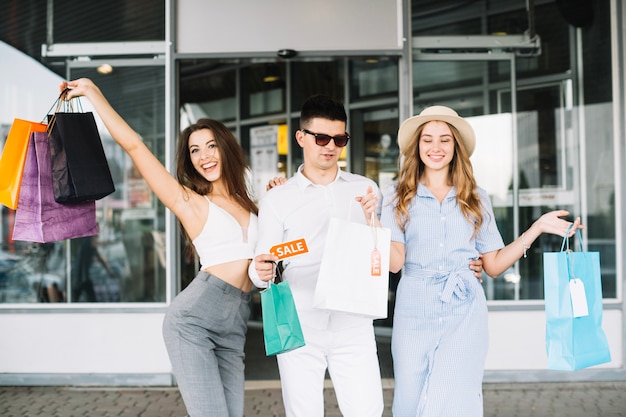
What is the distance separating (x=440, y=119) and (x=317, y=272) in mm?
1057

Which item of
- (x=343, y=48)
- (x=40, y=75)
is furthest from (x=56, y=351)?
(x=343, y=48)

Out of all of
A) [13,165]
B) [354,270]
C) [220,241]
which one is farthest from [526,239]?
[13,165]

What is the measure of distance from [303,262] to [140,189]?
372 cm

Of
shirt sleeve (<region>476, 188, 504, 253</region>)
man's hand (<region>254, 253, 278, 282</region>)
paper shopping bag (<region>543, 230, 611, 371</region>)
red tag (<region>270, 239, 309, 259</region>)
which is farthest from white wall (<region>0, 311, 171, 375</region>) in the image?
paper shopping bag (<region>543, 230, 611, 371</region>)

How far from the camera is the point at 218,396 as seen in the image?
2.95 meters

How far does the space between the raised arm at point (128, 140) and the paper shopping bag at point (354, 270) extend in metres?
0.86

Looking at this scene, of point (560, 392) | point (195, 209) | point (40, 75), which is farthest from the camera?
point (40, 75)

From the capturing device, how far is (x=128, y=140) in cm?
300

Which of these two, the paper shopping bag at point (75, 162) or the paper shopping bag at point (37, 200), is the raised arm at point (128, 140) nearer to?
the paper shopping bag at point (75, 162)

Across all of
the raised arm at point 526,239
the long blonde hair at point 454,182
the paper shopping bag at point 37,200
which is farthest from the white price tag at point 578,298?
the paper shopping bag at point 37,200

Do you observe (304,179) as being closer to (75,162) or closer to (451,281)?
(451,281)

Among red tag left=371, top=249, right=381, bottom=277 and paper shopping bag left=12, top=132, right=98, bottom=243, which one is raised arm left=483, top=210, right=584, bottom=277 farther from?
paper shopping bag left=12, top=132, right=98, bottom=243

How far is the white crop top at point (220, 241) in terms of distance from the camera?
124 inches

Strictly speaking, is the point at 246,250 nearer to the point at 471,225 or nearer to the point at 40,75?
the point at 471,225
